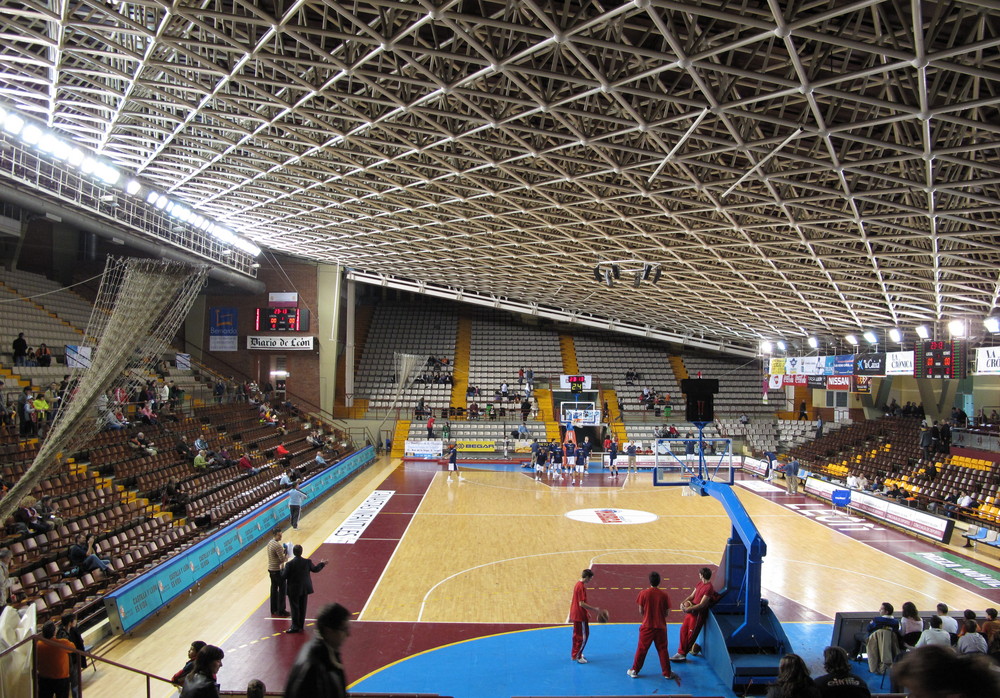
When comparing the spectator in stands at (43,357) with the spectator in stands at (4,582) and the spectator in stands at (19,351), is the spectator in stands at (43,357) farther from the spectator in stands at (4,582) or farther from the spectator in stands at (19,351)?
the spectator in stands at (4,582)

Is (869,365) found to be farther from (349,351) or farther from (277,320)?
(277,320)

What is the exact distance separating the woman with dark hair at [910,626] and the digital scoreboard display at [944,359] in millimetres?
15055

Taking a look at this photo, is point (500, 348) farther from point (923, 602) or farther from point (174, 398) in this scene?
point (923, 602)

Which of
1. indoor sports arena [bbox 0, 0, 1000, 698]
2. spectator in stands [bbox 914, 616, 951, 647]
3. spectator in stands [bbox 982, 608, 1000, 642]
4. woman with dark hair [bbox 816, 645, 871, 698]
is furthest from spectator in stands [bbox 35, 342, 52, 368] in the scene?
spectator in stands [bbox 982, 608, 1000, 642]

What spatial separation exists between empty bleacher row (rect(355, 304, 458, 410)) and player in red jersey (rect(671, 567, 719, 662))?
30.4m

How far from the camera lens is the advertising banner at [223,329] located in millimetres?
36312

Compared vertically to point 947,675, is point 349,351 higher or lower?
higher

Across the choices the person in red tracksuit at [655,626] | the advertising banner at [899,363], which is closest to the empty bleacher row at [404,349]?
the advertising banner at [899,363]

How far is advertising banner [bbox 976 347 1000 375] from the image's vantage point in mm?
18938

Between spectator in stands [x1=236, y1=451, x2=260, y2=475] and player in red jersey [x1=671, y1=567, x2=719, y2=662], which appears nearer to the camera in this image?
player in red jersey [x1=671, y1=567, x2=719, y2=662]

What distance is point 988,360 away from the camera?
1930 cm

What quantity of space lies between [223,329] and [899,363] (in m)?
32.4

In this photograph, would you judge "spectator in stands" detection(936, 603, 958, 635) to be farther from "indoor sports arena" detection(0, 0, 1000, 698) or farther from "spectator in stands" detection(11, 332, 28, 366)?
"spectator in stands" detection(11, 332, 28, 366)

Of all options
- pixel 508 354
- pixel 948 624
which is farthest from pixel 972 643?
pixel 508 354
